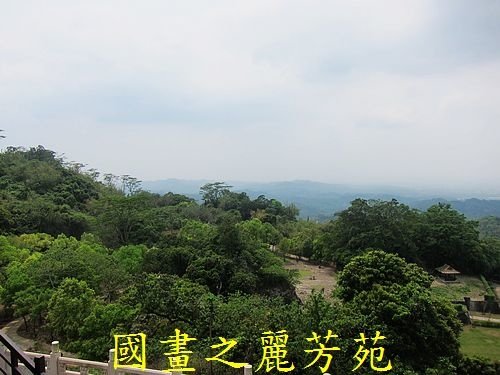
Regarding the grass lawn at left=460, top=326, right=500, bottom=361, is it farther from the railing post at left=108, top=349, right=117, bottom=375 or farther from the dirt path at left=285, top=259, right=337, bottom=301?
the railing post at left=108, top=349, right=117, bottom=375

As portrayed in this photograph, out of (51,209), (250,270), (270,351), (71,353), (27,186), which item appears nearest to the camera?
(270,351)

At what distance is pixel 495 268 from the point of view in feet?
124

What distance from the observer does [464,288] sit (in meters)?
32.2

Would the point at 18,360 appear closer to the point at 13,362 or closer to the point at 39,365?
the point at 13,362

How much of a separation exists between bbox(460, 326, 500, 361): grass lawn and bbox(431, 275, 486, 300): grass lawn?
357 cm

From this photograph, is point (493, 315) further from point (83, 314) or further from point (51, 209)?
point (51, 209)

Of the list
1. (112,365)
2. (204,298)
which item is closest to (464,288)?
(204,298)

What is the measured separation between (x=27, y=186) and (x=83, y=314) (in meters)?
38.8

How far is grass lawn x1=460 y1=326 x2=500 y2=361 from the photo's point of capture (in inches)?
795

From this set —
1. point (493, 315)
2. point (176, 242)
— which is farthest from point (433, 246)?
point (176, 242)

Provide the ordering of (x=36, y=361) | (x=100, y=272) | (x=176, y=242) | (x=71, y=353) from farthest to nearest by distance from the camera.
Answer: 1. (x=176, y=242)
2. (x=100, y=272)
3. (x=71, y=353)
4. (x=36, y=361)

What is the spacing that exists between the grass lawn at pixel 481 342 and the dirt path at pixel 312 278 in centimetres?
854

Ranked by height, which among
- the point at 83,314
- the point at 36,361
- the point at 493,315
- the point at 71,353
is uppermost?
the point at 36,361

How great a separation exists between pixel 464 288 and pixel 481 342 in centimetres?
1101
